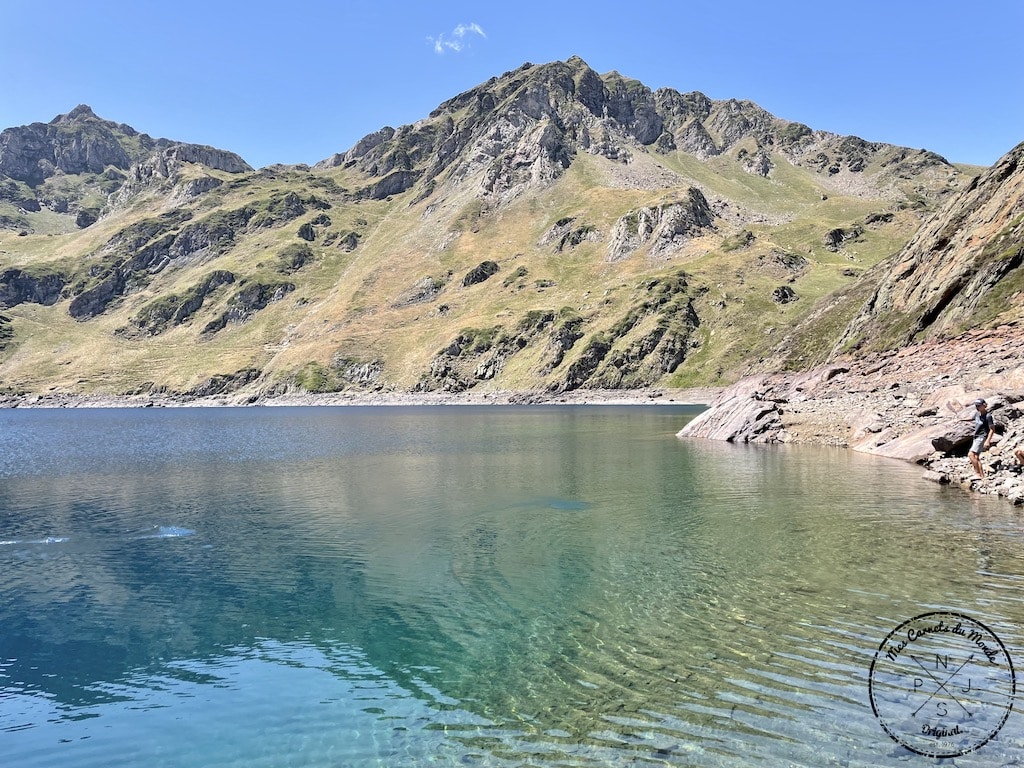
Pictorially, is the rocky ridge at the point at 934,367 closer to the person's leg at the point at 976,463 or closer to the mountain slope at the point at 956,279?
the mountain slope at the point at 956,279

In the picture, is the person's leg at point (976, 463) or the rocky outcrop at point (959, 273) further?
the rocky outcrop at point (959, 273)

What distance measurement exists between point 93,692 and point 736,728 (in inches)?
675

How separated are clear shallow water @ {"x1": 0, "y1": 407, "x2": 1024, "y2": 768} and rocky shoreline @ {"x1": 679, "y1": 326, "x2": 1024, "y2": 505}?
395cm

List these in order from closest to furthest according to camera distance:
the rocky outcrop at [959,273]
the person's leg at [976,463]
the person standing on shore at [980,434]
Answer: the person standing on shore at [980,434] → the person's leg at [976,463] → the rocky outcrop at [959,273]

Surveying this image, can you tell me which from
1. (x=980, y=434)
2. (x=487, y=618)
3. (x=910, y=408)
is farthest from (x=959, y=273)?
(x=487, y=618)

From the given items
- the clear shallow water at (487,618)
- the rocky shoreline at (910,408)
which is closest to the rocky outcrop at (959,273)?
the rocky shoreline at (910,408)

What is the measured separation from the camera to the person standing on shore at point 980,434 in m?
37.1

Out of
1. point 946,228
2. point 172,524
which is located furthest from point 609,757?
point 946,228

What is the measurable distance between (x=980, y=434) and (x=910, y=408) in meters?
23.9

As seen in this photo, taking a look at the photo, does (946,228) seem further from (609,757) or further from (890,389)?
(609,757)

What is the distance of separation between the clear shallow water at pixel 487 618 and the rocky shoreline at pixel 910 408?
3954 mm

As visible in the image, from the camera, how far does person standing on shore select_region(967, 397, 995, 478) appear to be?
37.1m

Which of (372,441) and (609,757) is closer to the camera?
(609,757)

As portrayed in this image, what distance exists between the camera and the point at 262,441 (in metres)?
98.7
